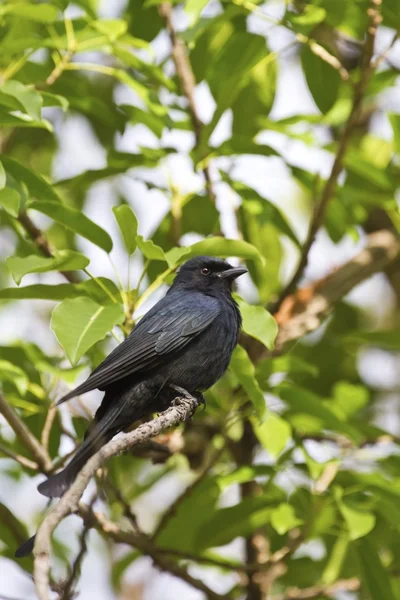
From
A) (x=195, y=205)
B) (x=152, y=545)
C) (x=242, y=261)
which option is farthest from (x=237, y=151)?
(x=152, y=545)

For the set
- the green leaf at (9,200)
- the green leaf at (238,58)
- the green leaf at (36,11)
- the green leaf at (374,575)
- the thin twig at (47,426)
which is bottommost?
the green leaf at (374,575)

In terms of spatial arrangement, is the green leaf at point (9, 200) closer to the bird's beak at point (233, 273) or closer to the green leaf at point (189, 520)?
the bird's beak at point (233, 273)

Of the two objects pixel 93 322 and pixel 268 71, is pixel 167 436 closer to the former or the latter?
pixel 93 322

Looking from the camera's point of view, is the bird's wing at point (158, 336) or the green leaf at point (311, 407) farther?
the green leaf at point (311, 407)

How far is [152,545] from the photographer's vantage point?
4246mm

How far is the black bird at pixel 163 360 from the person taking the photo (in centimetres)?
377

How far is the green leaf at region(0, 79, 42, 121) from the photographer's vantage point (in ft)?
11.7

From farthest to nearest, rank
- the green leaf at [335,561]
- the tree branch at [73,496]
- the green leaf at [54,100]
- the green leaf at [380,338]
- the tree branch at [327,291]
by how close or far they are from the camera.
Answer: the green leaf at [380,338] < the tree branch at [327,291] < the green leaf at [335,561] < the green leaf at [54,100] < the tree branch at [73,496]

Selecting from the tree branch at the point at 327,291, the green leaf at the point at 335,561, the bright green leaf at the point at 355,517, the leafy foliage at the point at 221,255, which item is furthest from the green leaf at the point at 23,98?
the green leaf at the point at 335,561

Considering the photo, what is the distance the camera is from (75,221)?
3.86m

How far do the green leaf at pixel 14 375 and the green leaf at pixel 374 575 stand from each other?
5.95 ft

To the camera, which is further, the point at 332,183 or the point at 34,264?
the point at 332,183

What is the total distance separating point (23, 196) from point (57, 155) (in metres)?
2.79

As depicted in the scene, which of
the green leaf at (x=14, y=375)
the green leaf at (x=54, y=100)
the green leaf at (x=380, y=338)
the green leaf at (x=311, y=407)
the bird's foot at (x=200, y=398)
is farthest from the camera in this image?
the green leaf at (x=380, y=338)
